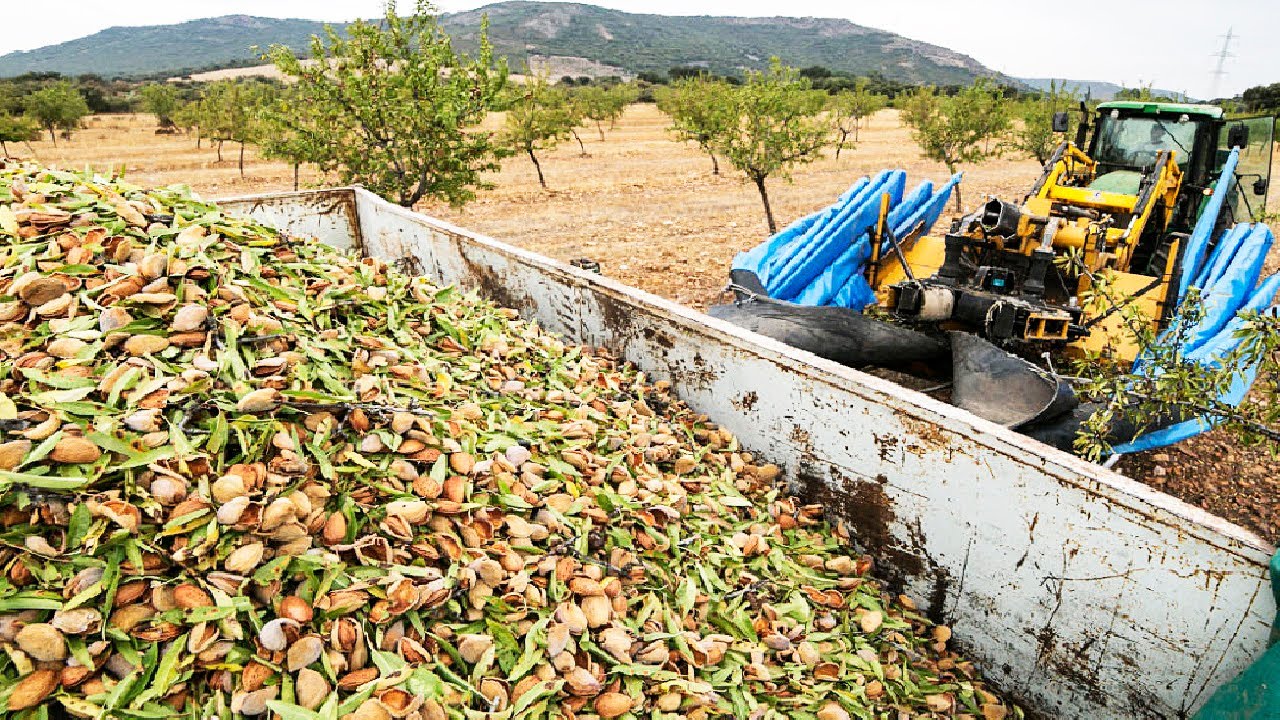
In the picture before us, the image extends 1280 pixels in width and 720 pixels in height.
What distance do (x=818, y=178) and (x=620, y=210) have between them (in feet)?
23.3

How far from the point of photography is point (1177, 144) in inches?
233

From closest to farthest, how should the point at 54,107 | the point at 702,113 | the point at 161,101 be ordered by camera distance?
the point at 702,113
the point at 54,107
the point at 161,101

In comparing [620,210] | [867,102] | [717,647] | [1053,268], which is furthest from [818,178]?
[717,647]

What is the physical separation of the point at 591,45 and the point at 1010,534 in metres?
115

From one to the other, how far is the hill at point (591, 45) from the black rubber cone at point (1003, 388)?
8801 centimetres

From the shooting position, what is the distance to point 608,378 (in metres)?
3.16

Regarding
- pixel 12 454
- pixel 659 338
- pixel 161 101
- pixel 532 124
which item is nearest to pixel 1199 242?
pixel 659 338

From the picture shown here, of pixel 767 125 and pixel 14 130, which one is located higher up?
pixel 767 125

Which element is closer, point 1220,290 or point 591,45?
point 1220,290

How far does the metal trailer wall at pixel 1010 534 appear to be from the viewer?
1.76 metres

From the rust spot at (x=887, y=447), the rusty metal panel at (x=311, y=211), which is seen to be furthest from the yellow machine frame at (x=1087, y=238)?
the rusty metal panel at (x=311, y=211)

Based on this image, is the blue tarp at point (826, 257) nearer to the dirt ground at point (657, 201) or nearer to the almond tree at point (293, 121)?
the dirt ground at point (657, 201)

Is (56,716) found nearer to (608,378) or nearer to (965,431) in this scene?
(608,378)

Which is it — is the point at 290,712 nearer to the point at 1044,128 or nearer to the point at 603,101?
the point at 1044,128
